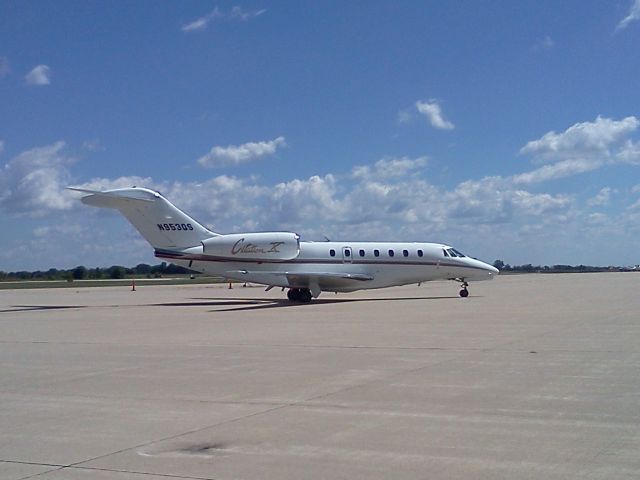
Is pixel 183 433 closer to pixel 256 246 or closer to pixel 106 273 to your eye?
pixel 256 246

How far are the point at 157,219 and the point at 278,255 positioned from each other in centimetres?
559

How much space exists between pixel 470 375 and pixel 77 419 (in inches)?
221

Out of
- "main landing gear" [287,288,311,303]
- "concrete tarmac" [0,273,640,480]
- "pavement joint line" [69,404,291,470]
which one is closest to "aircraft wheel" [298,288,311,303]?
"main landing gear" [287,288,311,303]

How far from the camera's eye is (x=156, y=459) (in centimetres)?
695

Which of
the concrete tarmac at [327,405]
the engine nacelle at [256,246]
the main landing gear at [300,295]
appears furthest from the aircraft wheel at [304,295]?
the concrete tarmac at [327,405]

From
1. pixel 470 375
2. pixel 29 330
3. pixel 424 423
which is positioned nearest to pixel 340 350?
pixel 470 375

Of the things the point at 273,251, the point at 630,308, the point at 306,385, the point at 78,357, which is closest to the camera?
the point at 306,385

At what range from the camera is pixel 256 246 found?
3428 centimetres

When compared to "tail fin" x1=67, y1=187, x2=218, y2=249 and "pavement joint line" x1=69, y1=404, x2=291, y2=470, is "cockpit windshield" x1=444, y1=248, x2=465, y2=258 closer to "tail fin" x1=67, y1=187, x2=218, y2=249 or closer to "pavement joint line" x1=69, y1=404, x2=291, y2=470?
"tail fin" x1=67, y1=187, x2=218, y2=249

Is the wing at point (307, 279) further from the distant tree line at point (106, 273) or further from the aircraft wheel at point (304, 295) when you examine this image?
the distant tree line at point (106, 273)

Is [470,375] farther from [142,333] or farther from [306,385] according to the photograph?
[142,333]

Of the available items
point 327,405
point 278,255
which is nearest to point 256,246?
point 278,255

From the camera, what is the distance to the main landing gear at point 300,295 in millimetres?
35750

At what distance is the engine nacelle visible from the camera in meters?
33.7
